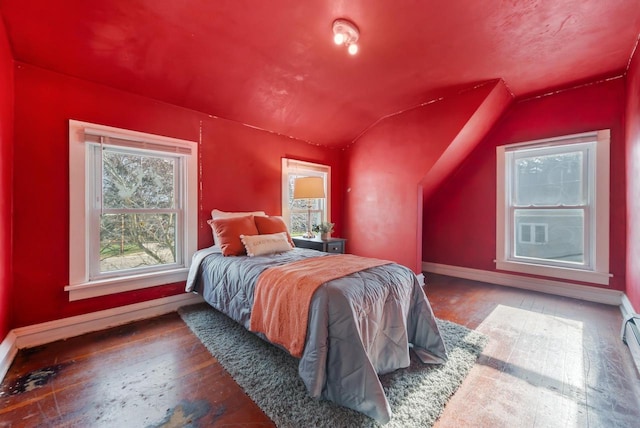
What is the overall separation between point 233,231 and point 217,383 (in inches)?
52.5

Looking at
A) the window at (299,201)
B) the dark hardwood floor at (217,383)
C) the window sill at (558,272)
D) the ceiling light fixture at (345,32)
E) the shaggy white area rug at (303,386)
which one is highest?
the ceiling light fixture at (345,32)

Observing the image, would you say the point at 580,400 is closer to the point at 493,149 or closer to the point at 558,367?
the point at 558,367

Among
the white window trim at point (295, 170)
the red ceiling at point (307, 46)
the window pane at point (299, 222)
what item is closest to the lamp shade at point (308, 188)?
the white window trim at point (295, 170)

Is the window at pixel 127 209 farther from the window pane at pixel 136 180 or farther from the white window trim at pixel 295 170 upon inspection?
the white window trim at pixel 295 170

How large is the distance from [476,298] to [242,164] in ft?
10.8

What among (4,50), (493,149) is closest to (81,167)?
(4,50)

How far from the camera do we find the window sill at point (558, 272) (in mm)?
2929

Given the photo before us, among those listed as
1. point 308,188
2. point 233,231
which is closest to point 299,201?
point 308,188

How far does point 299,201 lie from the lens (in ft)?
13.0

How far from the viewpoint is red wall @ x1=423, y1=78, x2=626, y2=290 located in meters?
2.84

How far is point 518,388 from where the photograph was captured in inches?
60.1

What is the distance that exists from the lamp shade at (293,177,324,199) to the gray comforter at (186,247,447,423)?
4.08 ft

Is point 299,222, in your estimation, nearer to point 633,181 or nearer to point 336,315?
point 336,315

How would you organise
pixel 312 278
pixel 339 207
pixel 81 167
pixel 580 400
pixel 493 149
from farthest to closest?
pixel 339 207, pixel 493 149, pixel 81 167, pixel 312 278, pixel 580 400
